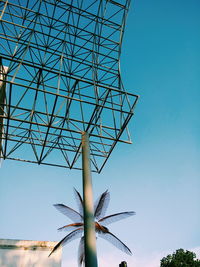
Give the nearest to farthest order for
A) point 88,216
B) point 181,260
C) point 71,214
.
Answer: point 88,216 < point 71,214 < point 181,260

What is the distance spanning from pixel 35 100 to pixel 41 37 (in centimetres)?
478

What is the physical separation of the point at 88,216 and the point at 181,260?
3713 centimetres

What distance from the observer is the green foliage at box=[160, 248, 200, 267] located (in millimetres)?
37656

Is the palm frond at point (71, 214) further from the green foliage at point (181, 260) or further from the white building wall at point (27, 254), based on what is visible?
the green foliage at point (181, 260)

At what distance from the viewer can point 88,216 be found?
822 centimetres

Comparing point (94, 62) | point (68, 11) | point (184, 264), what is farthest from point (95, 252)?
point (184, 264)

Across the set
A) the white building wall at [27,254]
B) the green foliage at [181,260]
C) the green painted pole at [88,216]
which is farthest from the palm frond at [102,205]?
the green foliage at [181,260]

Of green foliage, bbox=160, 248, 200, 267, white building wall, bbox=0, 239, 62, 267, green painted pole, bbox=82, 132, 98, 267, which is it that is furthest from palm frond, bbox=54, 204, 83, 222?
green foliage, bbox=160, 248, 200, 267

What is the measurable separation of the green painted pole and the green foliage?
119ft

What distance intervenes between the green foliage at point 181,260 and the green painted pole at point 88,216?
36.3m

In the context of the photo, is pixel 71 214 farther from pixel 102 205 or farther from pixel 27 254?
pixel 27 254

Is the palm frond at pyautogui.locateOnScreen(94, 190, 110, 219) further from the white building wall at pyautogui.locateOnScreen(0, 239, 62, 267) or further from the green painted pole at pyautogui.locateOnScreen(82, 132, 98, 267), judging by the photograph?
the green painted pole at pyautogui.locateOnScreen(82, 132, 98, 267)

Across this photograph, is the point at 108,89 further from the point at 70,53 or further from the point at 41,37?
the point at 41,37

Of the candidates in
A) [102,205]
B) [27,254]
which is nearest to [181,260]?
[102,205]
